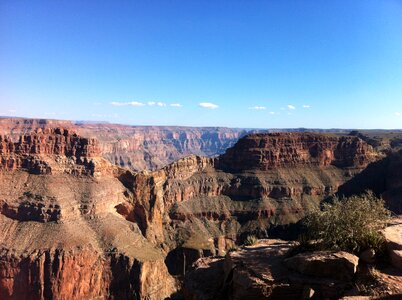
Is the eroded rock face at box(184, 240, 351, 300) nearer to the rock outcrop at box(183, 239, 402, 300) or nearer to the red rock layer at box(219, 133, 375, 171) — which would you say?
the rock outcrop at box(183, 239, 402, 300)

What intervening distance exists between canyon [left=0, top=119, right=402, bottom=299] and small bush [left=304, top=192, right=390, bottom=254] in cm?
2600

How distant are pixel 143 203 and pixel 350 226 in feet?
226

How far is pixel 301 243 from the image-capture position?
16.3 metres

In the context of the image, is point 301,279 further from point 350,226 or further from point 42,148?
point 42,148

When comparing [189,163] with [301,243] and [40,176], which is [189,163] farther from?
[301,243]

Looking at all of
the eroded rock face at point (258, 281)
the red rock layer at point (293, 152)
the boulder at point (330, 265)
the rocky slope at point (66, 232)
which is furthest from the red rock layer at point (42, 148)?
the boulder at point (330, 265)

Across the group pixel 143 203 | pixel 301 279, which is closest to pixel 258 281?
pixel 301 279

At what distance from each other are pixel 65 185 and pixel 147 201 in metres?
20.1

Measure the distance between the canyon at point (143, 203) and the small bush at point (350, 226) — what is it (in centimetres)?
2600

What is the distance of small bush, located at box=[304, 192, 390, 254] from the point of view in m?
14.8

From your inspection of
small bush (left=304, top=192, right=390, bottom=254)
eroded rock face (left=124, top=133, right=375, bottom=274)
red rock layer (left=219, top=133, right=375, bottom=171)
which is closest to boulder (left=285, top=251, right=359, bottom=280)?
small bush (left=304, top=192, right=390, bottom=254)

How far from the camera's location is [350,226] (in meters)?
15.3

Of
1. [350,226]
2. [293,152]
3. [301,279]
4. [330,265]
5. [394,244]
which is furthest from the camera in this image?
[293,152]

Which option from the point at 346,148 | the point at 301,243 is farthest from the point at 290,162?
the point at 301,243
